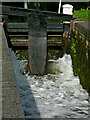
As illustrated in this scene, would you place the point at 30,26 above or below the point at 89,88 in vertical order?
above

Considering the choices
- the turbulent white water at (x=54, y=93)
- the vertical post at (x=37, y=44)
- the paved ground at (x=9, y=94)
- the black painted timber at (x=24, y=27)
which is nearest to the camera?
the paved ground at (x=9, y=94)

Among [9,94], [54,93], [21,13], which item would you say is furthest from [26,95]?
[21,13]

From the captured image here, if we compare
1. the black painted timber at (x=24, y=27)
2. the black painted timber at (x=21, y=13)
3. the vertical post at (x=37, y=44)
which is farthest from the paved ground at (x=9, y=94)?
the black painted timber at (x=21, y=13)

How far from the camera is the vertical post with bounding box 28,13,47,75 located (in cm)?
995

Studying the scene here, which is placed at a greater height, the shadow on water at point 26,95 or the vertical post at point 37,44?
the vertical post at point 37,44

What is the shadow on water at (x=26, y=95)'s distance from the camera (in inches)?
244

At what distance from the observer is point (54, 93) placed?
25.5ft

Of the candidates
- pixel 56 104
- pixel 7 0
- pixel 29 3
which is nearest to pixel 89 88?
pixel 56 104

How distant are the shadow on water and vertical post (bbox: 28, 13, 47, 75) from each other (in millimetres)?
701

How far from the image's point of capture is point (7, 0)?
62.3 feet

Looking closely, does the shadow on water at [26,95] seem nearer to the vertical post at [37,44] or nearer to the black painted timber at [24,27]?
the vertical post at [37,44]

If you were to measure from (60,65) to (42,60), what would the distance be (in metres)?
0.94

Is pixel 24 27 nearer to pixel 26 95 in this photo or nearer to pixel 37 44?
pixel 37 44

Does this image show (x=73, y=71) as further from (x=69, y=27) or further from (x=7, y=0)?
(x=7, y=0)
